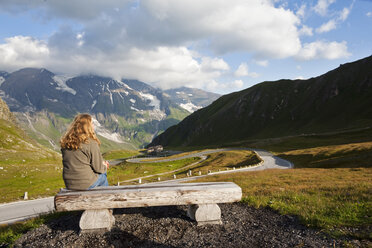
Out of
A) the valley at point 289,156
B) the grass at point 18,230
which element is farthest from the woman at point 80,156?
the valley at point 289,156

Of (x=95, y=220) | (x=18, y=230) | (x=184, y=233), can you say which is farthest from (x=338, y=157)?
(x=18, y=230)

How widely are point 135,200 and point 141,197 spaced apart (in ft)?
0.74

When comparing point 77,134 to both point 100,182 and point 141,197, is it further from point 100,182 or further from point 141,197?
point 141,197

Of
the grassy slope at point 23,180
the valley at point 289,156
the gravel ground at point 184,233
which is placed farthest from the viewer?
the grassy slope at point 23,180

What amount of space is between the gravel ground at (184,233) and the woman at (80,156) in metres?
1.69

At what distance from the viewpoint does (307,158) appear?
49.3m

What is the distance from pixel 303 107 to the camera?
149500 mm

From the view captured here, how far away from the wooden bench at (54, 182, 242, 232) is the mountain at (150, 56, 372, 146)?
406ft

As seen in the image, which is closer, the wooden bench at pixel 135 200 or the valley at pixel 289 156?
the wooden bench at pixel 135 200

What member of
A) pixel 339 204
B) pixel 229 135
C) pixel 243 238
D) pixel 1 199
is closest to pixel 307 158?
pixel 339 204

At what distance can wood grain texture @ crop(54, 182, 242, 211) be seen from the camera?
6770 mm

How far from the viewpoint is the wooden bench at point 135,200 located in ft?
22.2

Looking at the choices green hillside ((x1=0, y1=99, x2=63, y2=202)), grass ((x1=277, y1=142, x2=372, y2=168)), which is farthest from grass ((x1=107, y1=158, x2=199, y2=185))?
grass ((x1=277, y1=142, x2=372, y2=168))

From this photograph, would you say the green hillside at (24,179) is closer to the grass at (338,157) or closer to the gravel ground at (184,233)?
the gravel ground at (184,233)
